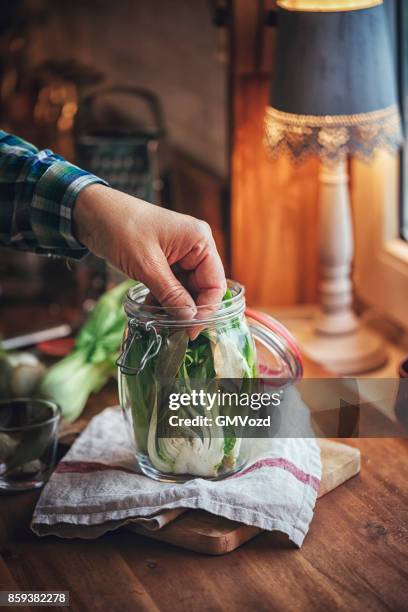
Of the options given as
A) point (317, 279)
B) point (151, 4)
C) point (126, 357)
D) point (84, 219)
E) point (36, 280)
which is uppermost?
point (151, 4)

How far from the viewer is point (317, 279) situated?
5.39ft

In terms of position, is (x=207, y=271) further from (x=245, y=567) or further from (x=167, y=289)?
(x=245, y=567)

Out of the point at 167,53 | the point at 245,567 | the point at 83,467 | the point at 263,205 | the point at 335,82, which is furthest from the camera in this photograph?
the point at 167,53

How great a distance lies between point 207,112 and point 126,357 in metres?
1.67

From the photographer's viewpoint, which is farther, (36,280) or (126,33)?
(126,33)

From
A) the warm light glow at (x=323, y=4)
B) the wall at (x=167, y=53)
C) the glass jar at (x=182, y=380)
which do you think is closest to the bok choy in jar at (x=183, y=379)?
the glass jar at (x=182, y=380)

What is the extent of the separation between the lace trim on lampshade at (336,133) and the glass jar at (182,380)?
388 millimetres

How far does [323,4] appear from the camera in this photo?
123 cm

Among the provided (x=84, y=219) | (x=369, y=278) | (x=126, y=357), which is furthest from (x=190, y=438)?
(x=369, y=278)

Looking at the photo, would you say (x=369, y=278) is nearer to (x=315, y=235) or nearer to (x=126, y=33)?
(x=315, y=235)

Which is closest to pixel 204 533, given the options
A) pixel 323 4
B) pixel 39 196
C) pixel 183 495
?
pixel 183 495

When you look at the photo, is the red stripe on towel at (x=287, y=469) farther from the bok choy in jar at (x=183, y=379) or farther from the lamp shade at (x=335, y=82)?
the lamp shade at (x=335, y=82)

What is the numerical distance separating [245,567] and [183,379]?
197 millimetres

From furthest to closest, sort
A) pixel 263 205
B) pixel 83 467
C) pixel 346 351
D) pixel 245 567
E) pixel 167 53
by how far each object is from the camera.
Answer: pixel 167 53, pixel 263 205, pixel 346 351, pixel 83 467, pixel 245 567
